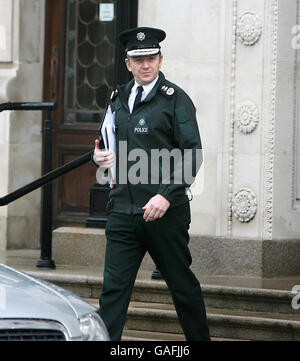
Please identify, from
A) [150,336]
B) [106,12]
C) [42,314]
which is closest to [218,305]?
[150,336]

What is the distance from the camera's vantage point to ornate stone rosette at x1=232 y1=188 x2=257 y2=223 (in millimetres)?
9492

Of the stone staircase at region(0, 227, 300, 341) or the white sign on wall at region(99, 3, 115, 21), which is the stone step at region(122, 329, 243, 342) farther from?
the white sign on wall at region(99, 3, 115, 21)

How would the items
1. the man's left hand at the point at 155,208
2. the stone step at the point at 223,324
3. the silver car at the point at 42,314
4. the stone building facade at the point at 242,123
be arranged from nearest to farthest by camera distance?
the silver car at the point at 42,314, the man's left hand at the point at 155,208, the stone step at the point at 223,324, the stone building facade at the point at 242,123

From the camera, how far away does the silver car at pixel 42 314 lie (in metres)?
5.44

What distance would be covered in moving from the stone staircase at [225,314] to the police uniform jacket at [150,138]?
5.08 feet

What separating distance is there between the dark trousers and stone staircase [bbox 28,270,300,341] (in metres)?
1.21

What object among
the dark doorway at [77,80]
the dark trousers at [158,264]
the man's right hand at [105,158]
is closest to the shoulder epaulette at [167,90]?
the man's right hand at [105,158]

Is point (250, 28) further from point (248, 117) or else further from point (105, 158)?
point (105, 158)

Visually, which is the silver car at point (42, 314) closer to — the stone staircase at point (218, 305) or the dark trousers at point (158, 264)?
the dark trousers at point (158, 264)

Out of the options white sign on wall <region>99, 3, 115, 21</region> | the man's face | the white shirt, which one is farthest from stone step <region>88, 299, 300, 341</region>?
white sign on wall <region>99, 3, 115, 21</region>

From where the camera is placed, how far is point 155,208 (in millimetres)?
6727

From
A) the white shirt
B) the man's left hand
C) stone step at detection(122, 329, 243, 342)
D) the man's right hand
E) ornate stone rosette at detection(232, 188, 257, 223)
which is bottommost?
stone step at detection(122, 329, 243, 342)

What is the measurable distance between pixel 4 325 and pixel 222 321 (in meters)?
3.18
